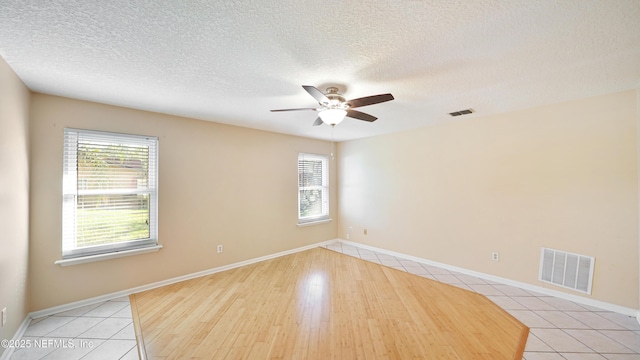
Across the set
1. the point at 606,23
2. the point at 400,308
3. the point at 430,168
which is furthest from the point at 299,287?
the point at 606,23

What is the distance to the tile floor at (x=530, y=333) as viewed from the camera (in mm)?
1907

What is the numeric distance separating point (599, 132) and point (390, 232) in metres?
3.06

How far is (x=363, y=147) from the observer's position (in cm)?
500

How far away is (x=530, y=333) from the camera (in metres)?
2.16

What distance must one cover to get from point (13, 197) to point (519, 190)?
548 cm

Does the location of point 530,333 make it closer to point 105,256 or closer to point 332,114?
point 332,114

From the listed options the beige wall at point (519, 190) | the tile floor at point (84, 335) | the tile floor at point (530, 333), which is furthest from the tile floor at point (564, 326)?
the tile floor at point (84, 335)

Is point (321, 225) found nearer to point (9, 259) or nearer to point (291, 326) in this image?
point (291, 326)

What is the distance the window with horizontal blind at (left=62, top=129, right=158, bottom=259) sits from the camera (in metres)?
2.61

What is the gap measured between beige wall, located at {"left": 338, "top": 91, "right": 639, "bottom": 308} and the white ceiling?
0.49 meters

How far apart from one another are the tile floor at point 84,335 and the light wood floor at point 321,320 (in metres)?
0.11

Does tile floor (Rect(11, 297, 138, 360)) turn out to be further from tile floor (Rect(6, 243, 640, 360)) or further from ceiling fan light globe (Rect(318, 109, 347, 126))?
ceiling fan light globe (Rect(318, 109, 347, 126))

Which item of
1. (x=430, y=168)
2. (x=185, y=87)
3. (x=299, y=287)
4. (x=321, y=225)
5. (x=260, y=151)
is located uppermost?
(x=185, y=87)

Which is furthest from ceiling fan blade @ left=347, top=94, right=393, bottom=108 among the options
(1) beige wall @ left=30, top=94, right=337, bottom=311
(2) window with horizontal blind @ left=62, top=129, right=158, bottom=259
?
(2) window with horizontal blind @ left=62, top=129, right=158, bottom=259
